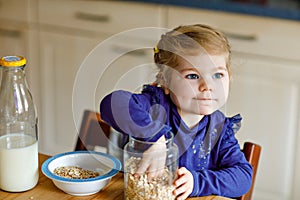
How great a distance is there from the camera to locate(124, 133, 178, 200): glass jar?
1142 mm

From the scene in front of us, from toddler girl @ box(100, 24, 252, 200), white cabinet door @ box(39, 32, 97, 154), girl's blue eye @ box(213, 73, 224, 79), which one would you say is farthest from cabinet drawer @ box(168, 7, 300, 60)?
girl's blue eye @ box(213, 73, 224, 79)

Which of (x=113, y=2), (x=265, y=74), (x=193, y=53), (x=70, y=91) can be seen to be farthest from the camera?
(x=70, y=91)

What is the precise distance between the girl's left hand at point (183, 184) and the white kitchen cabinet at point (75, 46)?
114 cm

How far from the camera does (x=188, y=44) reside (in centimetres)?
121

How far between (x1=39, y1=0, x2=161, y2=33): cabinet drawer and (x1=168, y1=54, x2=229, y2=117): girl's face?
3.95 ft

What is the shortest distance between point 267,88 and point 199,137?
1.04 meters

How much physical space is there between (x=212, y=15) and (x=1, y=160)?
1286mm

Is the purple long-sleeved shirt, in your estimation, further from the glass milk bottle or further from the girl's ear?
the glass milk bottle

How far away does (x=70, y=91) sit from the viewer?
2738 millimetres

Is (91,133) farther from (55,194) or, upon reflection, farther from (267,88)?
(267,88)

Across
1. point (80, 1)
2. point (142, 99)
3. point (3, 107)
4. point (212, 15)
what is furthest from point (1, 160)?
point (80, 1)

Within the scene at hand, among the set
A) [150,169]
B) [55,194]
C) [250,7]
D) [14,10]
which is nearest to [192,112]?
[150,169]

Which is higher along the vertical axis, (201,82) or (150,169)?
(201,82)

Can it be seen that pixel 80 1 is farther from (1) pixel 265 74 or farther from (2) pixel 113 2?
(1) pixel 265 74
